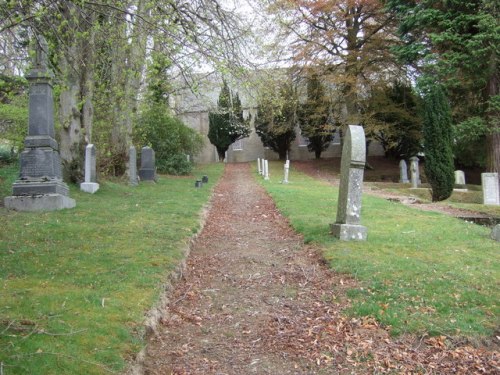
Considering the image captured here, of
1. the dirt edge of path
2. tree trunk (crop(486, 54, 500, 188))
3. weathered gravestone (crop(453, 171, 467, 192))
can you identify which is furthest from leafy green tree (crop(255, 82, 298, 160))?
the dirt edge of path

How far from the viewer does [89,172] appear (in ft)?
49.3

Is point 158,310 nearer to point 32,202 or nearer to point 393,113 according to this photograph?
point 32,202

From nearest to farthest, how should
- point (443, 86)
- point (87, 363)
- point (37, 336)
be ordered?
point (87, 363) < point (37, 336) < point (443, 86)

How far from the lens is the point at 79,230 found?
8695 mm

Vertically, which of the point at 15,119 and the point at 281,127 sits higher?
the point at 281,127

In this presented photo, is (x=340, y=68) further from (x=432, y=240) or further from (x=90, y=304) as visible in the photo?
(x=90, y=304)

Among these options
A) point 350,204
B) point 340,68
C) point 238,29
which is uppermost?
point 340,68

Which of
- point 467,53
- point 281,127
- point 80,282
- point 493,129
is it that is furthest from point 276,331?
point 281,127

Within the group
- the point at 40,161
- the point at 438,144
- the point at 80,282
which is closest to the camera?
the point at 80,282

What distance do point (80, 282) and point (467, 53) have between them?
19696 millimetres

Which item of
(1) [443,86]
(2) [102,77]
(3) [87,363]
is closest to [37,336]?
(3) [87,363]

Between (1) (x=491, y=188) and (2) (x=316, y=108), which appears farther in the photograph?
(2) (x=316, y=108)

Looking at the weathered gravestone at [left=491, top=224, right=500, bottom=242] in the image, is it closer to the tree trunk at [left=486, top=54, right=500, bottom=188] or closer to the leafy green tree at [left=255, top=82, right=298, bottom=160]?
the tree trunk at [left=486, top=54, right=500, bottom=188]

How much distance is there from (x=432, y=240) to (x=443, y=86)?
14.0m
